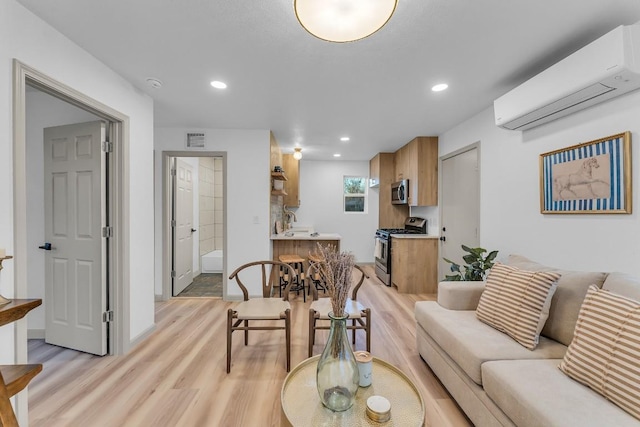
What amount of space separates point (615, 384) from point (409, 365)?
132 centimetres

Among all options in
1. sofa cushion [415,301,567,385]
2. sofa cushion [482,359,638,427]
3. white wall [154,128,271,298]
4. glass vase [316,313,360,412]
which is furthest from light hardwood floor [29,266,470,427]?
white wall [154,128,271,298]

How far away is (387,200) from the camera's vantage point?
5422 millimetres

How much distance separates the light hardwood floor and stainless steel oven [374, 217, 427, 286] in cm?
154

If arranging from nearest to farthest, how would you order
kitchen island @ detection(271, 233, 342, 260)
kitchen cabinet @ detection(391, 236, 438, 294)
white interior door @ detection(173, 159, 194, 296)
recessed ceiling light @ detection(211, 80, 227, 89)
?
recessed ceiling light @ detection(211, 80, 227, 89) < white interior door @ detection(173, 159, 194, 296) < kitchen cabinet @ detection(391, 236, 438, 294) < kitchen island @ detection(271, 233, 342, 260)

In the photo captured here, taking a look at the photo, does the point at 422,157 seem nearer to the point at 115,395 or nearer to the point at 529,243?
the point at 529,243

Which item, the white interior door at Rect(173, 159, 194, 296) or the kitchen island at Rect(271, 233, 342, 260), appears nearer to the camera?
the white interior door at Rect(173, 159, 194, 296)

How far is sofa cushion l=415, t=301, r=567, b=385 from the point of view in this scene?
4.92 feet

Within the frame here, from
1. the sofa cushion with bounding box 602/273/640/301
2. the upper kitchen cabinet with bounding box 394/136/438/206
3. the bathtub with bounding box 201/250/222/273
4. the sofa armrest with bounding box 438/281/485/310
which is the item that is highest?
the upper kitchen cabinet with bounding box 394/136/438/206

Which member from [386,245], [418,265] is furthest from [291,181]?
[418,265]

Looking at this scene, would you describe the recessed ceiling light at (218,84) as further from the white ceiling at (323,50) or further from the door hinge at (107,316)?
the door hinge at (107,316)

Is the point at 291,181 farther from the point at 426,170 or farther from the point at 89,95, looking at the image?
the point at 89,95

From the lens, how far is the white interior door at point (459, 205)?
329 centimetres

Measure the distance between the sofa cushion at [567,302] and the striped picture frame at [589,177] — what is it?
0.54 meters

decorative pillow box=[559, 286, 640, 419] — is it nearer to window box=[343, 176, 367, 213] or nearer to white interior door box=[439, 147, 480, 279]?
white interior door box=[439, 147, 480, 279]
